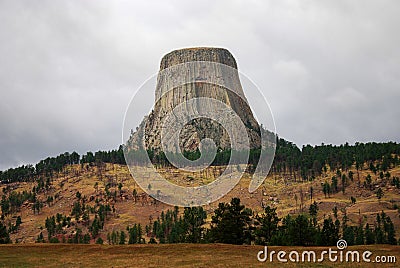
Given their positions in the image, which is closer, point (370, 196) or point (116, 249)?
point (116, 249)

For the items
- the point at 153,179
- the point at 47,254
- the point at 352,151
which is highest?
the point at 352,151

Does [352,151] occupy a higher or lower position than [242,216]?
higher

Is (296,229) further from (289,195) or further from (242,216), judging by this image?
(289,195)

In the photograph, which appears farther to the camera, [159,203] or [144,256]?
[159,203]

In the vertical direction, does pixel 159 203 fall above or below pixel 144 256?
above

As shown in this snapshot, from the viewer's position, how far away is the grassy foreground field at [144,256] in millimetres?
33906

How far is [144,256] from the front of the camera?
3844 centimetres

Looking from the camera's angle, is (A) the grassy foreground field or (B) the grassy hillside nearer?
(A) the grassy foreground field

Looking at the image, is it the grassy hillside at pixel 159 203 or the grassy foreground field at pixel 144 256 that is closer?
the grassy foreground field at pixel 144 256

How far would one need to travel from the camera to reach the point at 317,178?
182875 mm

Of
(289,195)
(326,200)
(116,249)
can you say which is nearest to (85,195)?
(289,195)

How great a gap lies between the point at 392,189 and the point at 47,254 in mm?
139940

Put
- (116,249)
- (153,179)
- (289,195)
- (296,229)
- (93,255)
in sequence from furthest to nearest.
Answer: (153,179), (289,195), (296,229), (116,249), (93,255)

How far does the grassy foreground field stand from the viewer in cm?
3391
